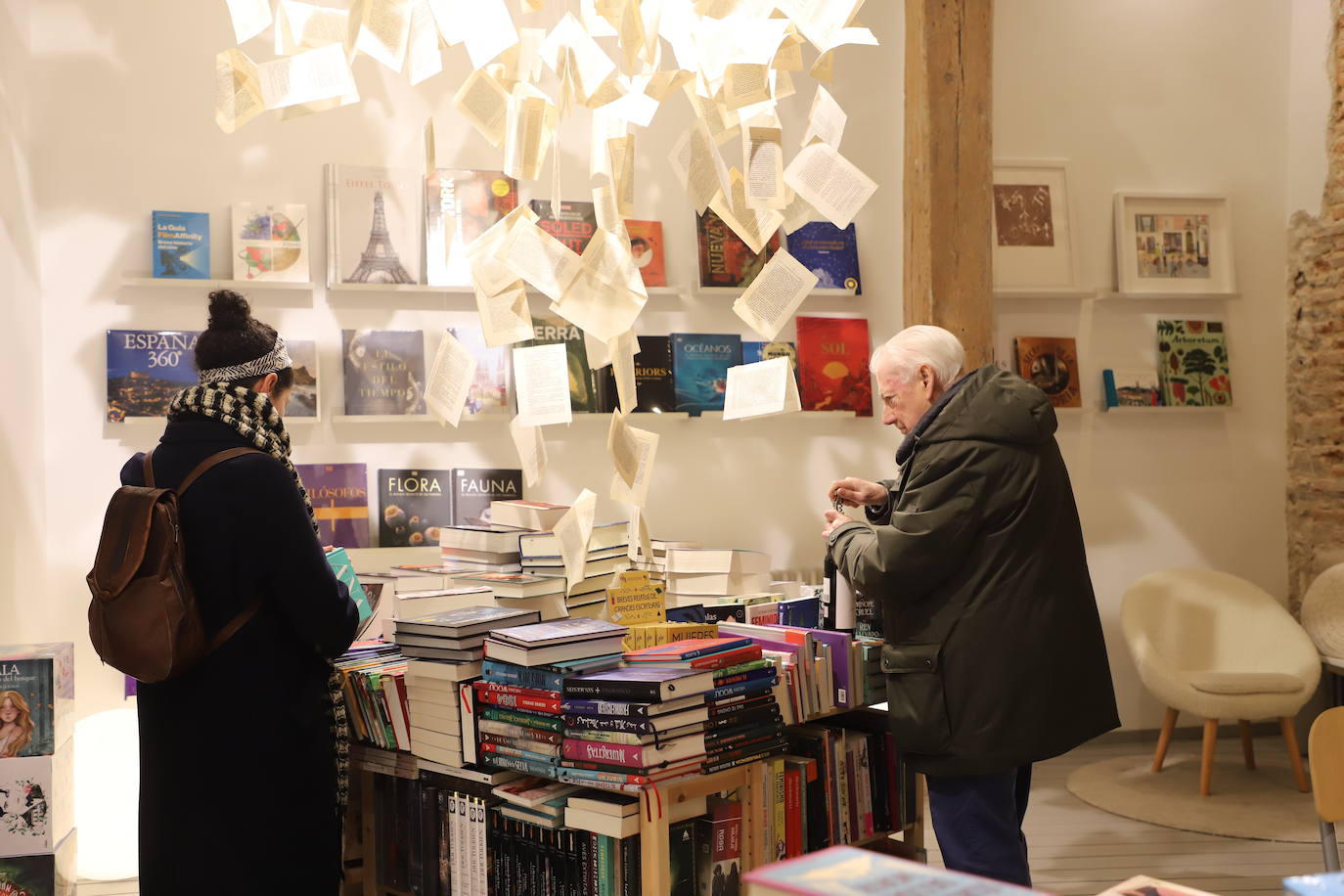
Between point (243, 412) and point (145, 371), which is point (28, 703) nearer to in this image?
point (243, 412)

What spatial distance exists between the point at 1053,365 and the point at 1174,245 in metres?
0.81

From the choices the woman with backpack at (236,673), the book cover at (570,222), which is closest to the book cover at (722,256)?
the book cover at (570,222)

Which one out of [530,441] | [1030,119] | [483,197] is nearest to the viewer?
[530,441]

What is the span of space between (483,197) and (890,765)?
2639mm

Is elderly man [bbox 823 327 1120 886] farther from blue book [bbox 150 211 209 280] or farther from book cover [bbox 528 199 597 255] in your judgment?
blue book [bbox 150 211 209 280]

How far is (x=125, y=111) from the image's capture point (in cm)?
414

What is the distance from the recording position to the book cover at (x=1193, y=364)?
17.6 ft

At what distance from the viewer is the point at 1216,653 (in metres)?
4.98

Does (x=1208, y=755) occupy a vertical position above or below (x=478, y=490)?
below

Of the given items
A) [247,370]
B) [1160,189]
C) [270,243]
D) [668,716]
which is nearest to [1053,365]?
[1160,189]

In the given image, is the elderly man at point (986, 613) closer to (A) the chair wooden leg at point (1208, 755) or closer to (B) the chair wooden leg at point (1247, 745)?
(A) the chair wooden leg at point (1208, 755)

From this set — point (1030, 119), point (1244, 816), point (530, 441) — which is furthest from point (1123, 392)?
point (530, 441)

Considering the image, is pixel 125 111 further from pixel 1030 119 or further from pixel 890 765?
pixel 1030 119

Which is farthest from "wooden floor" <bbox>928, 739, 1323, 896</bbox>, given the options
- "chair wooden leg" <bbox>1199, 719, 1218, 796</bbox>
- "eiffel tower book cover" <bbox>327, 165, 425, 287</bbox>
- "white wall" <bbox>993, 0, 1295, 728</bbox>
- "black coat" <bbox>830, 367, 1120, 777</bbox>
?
"eiffel tower book cover" <bbox>327, 165, 425, 287</bbox>
